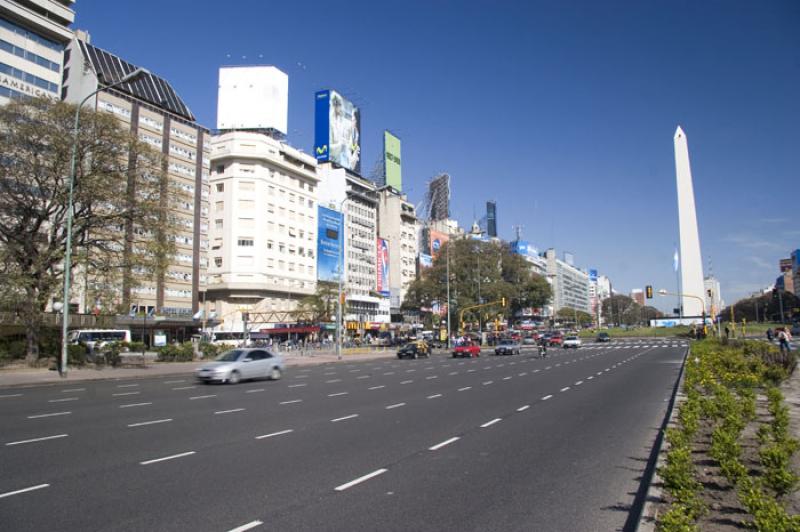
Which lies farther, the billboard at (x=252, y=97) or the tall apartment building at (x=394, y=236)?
the tall apartment building at (x=394, y=236)

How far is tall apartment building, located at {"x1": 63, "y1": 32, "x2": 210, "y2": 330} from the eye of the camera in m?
61.6

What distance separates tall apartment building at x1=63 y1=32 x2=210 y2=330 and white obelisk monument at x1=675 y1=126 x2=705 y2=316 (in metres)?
53.1

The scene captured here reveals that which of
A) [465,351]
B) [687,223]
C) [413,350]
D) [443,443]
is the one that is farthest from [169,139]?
[443,443]

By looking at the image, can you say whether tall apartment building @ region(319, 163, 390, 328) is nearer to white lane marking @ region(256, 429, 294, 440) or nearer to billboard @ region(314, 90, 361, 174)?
billboard @ region(314, 90, 361, 174)

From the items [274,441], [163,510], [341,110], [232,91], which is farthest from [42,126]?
[341,110]

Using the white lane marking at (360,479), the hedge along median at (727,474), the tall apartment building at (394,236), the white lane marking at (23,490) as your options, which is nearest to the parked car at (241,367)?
the white lane marking at (23,490)

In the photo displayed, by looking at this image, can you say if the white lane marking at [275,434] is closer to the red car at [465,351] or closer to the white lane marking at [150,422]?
the white lane marking at [150,422]

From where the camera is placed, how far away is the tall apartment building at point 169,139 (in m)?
61.6

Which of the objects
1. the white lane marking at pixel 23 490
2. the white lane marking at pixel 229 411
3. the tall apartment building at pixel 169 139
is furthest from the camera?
the tall apartment building at pixel 169 139

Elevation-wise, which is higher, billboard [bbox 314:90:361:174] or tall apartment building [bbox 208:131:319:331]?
billboard [bbox 314:90:361:174]

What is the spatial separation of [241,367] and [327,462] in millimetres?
15290

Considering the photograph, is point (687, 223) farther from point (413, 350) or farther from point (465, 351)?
point (413, 350)

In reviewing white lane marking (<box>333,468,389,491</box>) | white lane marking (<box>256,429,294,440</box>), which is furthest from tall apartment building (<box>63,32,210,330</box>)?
white lane marking (<box>333,468,389,491</box>)

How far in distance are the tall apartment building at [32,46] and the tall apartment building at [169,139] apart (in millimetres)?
5885
